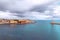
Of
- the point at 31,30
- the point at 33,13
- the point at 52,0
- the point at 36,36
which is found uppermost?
the point at 52,0

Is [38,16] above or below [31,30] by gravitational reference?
above

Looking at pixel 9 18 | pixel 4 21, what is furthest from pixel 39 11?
pixel 4 21

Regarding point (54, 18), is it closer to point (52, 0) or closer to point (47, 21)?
point (47, 21)

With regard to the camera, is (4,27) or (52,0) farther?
(4,27)

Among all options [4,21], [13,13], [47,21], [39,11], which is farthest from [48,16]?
[4,21]

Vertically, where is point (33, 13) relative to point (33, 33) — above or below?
above

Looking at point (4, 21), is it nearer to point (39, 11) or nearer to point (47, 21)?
point (39, 11)
